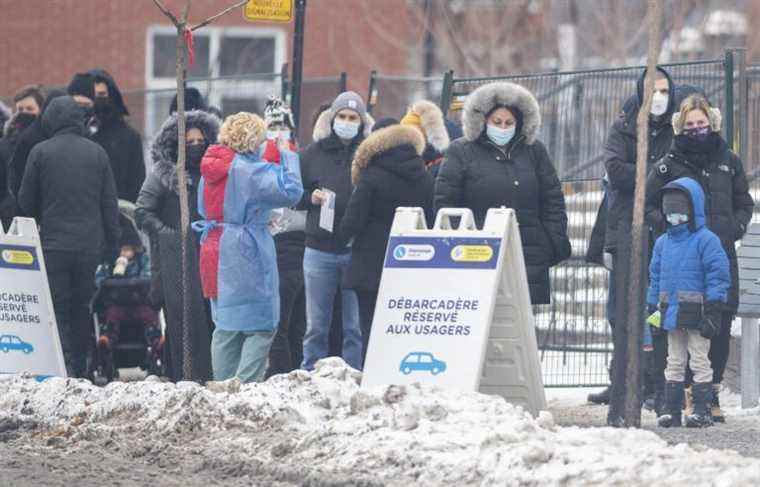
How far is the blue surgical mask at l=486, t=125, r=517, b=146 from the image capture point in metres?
11.9

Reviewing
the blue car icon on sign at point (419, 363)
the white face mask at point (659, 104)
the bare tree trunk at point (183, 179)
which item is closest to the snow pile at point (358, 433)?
the blue car icon on sign at point (419, 363)

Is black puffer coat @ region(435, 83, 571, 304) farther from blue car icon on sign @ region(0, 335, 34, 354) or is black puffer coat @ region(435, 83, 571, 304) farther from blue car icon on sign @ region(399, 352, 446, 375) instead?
blue car icon on sign @ region(0, 335, 34, 354)

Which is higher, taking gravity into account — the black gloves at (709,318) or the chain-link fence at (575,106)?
the chain-link fence at (575,106)

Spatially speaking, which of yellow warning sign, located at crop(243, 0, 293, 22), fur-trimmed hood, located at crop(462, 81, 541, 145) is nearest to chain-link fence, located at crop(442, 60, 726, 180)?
yellow warning sign, located at crop(243, 0, 293, 22)

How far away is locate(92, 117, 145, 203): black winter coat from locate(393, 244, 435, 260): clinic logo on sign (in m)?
4.79

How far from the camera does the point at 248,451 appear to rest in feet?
31.7

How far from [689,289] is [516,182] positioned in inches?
47.5

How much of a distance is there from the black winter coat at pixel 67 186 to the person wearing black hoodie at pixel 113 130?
1.34 metres

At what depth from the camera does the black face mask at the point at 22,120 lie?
1516 centimetres

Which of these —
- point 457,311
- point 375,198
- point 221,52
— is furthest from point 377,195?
point 221,52

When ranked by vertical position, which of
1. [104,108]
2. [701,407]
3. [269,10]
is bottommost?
[701,407]

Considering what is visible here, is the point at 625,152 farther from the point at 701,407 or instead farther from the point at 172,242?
the point at 172,242

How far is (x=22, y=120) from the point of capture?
1518 cm

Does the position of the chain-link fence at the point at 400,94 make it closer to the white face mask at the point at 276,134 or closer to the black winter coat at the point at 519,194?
the white face mask at the point at 276,134
